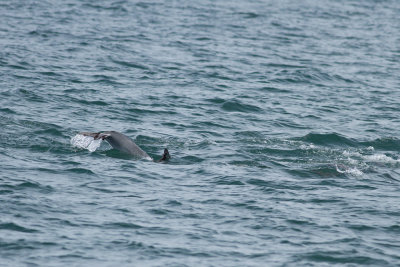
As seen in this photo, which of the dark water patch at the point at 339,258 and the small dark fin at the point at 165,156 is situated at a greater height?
the small dark fin at the point at 165,156

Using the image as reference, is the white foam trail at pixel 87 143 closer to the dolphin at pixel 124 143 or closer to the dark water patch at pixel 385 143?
the dolphin at pixel 124 143

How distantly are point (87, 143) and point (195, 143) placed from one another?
3356 millimetres

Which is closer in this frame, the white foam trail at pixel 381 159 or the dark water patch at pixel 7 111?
the white foam trail at pixel 381 159

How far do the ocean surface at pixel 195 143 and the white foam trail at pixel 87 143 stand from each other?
0.07 meters

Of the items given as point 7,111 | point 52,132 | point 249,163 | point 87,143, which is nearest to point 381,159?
point 249,163

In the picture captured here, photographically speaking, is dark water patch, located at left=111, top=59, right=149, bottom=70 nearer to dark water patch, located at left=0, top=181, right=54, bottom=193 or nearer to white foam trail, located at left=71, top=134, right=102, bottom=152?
white foam trail, located at left=71, top=134, right=102, bottom=152

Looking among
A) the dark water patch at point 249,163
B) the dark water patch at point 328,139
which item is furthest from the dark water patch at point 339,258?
the dark water patch at point 328,139

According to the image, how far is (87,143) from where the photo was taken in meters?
20.7

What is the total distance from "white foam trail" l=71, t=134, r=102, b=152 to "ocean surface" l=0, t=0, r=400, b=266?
7 centimetres

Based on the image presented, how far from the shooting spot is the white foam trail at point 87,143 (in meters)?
20.6

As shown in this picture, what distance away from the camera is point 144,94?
28578 mm

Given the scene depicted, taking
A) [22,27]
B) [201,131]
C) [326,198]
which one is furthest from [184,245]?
[22,27]

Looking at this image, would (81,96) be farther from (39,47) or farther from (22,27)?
(22,27)

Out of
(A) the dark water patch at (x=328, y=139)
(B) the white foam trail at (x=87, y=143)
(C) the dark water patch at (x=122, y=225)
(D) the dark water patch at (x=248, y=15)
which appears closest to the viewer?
(C) the dark water patch at (x=122, y=225)
